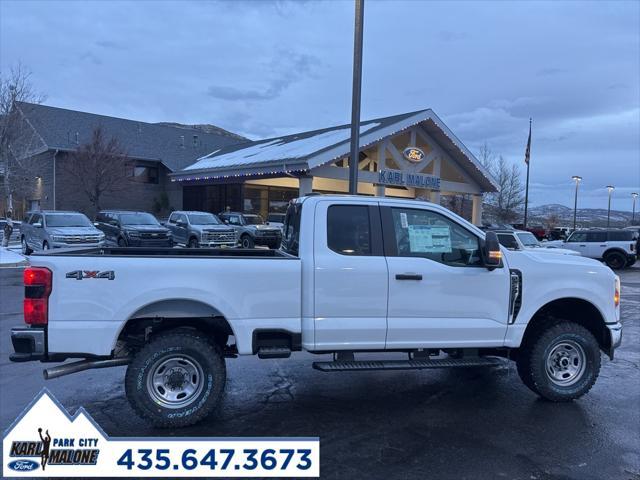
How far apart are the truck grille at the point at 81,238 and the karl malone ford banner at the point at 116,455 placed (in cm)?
1485

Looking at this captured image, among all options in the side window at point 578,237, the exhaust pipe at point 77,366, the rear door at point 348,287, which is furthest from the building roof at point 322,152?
the exhaust pipe at point 77,366

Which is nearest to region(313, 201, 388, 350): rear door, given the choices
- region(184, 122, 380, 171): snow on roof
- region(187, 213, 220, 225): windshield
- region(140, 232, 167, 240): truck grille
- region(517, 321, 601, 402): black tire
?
region(517, 321, 601, 402): black tire

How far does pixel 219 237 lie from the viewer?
65.8 feet

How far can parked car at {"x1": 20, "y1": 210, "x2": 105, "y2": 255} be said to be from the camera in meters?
16.8

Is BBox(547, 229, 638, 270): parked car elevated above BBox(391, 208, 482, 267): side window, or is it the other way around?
BBox(391, 208, 482, 267): side window

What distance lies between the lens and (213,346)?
4566 mm

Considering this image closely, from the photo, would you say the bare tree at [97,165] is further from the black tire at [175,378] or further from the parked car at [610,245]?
the black tire at [175,378]

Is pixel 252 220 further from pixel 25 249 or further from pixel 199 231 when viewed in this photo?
pixel 25 249

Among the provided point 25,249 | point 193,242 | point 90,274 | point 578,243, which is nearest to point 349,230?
point 90,274

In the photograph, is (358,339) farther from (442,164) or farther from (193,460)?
(442,164)

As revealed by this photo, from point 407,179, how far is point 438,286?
22.9 metres

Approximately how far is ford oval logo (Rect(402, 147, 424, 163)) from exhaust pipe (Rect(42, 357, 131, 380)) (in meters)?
23.8

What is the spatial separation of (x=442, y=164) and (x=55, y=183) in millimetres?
25262

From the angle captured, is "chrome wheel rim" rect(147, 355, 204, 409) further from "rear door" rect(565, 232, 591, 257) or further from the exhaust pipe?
"rear door" rect(565, 232, 591, 257)
